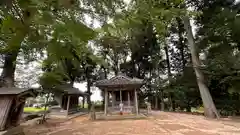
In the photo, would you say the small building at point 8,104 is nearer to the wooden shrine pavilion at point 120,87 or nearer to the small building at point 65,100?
the wooden shrine pavilion at point 120,87

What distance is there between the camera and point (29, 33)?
126 centimetres

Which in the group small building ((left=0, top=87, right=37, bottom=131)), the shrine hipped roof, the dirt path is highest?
the shrine hipped roof

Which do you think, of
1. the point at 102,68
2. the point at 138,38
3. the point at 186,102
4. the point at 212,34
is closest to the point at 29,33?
the point at 212,34

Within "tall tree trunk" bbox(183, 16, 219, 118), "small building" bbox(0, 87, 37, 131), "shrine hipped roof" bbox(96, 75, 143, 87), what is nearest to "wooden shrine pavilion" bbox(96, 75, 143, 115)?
"shrine hipped roof" bbox(96, 75, 143, 87)

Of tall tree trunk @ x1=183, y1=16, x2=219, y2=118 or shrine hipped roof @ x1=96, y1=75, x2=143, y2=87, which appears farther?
shrine hipped roof @ x1=96, y1=75, x2=143, y2=87

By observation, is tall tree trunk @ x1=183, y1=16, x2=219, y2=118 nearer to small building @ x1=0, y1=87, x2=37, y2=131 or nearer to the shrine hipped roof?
the shrine hipped roof

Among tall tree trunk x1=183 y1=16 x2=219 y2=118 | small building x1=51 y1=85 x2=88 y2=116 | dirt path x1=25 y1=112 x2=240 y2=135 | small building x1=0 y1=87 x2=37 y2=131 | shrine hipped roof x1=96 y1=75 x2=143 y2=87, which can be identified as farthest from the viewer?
small building x1=51 y1=85 x2=88 y2=116

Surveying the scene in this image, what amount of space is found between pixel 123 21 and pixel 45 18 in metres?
0.69

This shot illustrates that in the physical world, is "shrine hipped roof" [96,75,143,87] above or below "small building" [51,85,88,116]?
above

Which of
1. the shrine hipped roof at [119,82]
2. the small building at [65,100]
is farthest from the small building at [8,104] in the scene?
the small building at [65,100]

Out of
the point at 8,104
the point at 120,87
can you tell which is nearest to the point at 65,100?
the point at 120,87

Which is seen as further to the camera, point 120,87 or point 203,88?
point 120,87

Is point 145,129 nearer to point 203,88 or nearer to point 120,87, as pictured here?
point 120,87

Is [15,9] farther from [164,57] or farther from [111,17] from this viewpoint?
[164,57]
